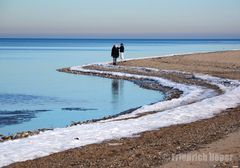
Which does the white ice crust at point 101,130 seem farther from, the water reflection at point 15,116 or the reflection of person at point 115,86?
the reflection of person at point 115,86

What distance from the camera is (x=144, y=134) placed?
494 inches

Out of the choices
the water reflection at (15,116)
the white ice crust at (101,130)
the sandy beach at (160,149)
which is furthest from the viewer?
the water reflection at (15,116)

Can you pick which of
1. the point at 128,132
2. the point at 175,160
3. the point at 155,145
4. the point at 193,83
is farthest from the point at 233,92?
the point at 175,160

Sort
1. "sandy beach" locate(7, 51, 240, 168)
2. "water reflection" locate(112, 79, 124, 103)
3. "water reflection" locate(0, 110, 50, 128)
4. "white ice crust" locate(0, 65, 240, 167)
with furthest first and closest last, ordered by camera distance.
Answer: "water reflection" locate(112, 79, 124, 103)
"water reflection" locate(0, 110, 50, 128)
"white ice crust" locate(0, 65, 240, 167)
"sandy beach" locate(7, 51, 240, 168)

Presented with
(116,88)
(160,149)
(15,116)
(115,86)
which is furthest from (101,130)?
(115,86)

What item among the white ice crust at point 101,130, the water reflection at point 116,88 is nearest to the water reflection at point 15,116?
the white ice crust at point 101,130

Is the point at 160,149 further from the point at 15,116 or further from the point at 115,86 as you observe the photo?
the point at 115,86

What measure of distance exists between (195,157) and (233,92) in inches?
477

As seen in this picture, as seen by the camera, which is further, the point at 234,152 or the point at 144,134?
the point at 144,134

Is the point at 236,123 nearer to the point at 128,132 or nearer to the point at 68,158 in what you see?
the point at 128,132

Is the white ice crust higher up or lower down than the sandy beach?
lower down

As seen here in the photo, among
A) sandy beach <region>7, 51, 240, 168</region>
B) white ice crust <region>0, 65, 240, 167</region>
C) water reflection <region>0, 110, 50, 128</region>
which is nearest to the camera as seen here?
sandy beach <region>7, 51, 240, 168</region>

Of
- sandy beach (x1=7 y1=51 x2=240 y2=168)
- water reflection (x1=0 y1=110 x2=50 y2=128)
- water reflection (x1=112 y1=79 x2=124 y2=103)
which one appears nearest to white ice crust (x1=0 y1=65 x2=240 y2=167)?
sandy beach (x1=7 y1=51 x2=240 y2=168)

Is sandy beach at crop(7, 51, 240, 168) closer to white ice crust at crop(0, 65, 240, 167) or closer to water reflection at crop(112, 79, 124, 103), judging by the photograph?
white ice crust at crop(0, 65, 240, 167)
